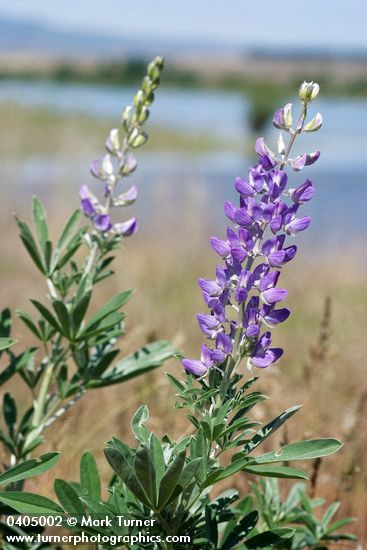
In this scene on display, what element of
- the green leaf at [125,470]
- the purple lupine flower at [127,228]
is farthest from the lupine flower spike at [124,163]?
the green leaf at [125,470]

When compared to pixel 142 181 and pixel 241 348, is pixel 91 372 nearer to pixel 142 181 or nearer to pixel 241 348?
pixel 241 348

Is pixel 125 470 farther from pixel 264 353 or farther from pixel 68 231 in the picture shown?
pixel 68 231

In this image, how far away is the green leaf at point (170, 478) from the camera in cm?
115

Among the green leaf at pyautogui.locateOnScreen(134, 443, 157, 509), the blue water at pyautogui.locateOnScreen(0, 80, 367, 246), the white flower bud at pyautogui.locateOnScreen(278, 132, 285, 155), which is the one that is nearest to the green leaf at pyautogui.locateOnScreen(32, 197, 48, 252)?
the white flower bud at pyautogui.locateOnScreen(278, 132, 285, 155)

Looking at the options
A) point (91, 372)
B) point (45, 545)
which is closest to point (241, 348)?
point (91, 372)

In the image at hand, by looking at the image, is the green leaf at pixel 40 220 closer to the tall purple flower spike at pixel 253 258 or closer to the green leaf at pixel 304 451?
the tall purple flower spike at pixel 253 258

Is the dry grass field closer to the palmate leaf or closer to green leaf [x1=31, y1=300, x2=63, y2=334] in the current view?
the palmate leaf

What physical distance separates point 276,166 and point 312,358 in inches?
46.2

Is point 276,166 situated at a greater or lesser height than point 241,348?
greater

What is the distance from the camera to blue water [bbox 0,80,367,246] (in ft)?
41.2

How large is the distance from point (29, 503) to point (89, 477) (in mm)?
151

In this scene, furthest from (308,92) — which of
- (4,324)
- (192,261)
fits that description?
(192,261)

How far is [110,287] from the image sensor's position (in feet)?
17.6

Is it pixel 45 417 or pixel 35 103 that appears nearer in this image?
pixel 45 417
